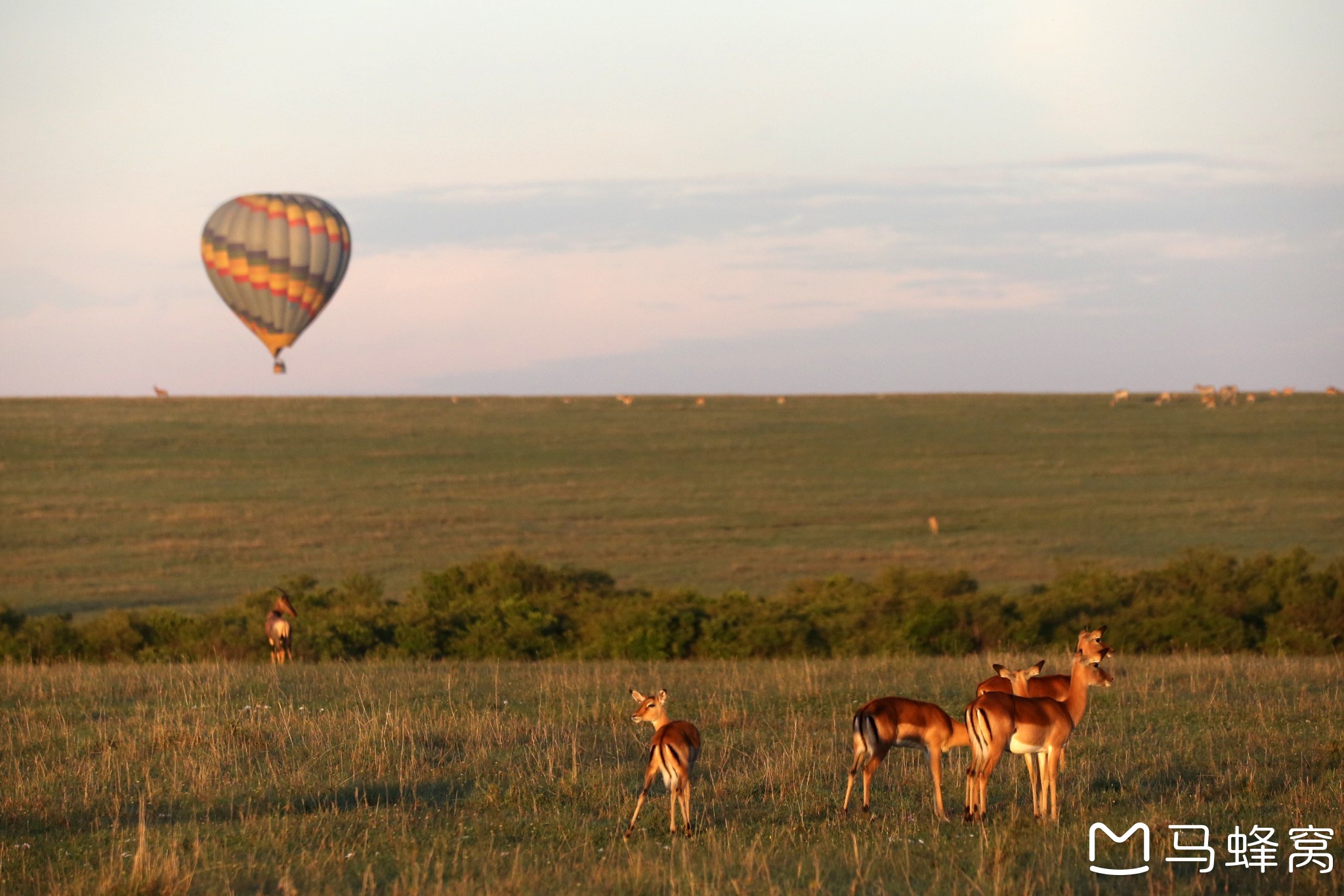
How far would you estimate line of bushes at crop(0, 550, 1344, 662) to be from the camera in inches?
1036

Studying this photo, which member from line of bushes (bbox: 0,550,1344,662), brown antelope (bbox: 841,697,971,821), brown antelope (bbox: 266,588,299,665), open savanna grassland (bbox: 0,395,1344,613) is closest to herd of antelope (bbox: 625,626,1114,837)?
brown antelope (bbox: 841,697,971,821)

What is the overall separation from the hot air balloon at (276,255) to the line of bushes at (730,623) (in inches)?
1143

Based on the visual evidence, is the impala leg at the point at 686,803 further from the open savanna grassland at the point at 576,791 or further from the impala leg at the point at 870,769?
the impala leg at the point at 870,769

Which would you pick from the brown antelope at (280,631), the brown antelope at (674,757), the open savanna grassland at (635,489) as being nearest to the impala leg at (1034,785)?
the brown antelope at (674,757)

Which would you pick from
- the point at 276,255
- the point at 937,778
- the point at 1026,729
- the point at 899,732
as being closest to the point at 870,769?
the point at 899,732

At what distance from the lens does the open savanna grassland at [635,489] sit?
53906mm

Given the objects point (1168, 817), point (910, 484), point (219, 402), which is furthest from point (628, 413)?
point (1168, 817)

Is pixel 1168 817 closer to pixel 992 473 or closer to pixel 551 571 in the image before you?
pixel 551 571

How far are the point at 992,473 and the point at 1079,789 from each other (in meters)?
75.5

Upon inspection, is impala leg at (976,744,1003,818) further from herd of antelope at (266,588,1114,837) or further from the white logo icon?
the white logo icon

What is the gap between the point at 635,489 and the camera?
77875 mm

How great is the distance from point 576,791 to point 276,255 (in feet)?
164

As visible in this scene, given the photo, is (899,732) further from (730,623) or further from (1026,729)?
(730,623)

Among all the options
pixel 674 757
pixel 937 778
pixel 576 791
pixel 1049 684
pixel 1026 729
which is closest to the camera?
pixel 674 757
